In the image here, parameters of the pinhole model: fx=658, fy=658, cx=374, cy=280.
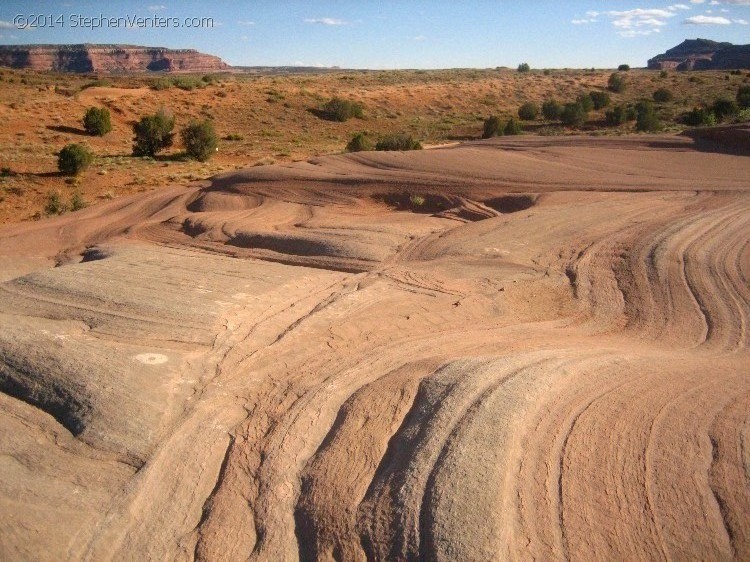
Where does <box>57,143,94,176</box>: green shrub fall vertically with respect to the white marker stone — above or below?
above

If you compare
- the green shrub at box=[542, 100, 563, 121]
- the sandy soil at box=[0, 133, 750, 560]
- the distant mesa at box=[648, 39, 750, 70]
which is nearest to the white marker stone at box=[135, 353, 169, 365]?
the sandy soil at box=[0, 133, 750, 560]

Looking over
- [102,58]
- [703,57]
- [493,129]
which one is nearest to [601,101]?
[493,129]

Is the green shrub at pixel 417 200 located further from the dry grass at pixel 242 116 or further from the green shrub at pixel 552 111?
the green shrub at pixel 552 111

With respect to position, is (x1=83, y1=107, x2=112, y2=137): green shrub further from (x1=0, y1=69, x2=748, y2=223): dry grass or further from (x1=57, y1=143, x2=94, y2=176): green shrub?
(x1=57, y1=143, x2=94, y2=176): green shrub

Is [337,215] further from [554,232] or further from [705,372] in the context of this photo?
[705,372]

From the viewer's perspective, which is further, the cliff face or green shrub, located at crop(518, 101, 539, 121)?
the cliff face
